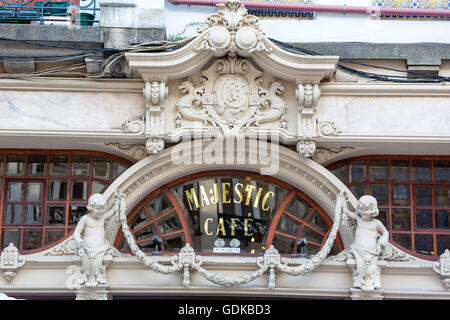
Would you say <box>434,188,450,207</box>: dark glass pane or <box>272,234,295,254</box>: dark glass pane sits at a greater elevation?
<box>434,188,450,207</box>: dark glass pane

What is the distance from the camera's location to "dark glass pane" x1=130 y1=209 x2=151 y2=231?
10.4m

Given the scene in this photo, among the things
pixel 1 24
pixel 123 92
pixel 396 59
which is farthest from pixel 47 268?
pixel 396 59

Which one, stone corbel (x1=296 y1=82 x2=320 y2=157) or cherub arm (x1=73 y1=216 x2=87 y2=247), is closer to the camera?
cherub arm (x1=73 y1=216 x2=87 y2=247)

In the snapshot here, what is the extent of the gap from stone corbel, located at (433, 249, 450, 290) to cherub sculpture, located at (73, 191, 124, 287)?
3.65m

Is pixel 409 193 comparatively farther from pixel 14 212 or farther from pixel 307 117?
pixel 14 212

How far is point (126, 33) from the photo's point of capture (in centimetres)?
1005

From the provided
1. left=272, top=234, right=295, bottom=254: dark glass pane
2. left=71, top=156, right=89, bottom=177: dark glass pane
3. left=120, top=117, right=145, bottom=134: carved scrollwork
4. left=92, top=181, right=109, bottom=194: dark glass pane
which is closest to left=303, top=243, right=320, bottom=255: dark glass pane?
left=272, top=234, right=295, bottom=254: dark glass pane

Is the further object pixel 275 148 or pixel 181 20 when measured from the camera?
pixel 181 20

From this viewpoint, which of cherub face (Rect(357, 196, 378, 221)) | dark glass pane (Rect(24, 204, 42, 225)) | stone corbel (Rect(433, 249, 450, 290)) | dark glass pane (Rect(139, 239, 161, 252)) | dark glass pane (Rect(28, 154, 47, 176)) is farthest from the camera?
dark glass pane (Rect(28, 154, 47, 176))

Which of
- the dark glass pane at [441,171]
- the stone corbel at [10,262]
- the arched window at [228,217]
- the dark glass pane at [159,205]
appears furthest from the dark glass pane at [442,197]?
the stone corbel at [10,262]

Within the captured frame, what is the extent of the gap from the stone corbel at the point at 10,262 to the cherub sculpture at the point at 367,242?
3708 millimetres

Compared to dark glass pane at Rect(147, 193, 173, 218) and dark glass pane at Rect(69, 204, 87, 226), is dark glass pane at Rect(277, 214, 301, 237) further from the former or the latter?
dark glass pane at Rect(69, 204, 87, 226)
